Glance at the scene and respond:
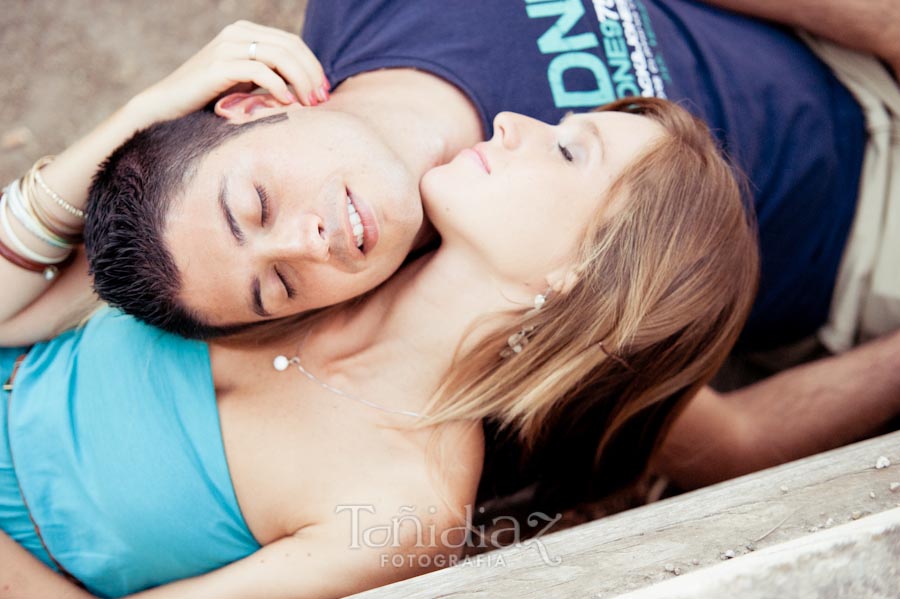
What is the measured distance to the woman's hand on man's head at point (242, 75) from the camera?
1.90m

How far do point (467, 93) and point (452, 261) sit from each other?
521mm

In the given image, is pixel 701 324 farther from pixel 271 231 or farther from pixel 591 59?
pixel 271 231

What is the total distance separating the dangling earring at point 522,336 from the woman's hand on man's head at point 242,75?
2.54 feet

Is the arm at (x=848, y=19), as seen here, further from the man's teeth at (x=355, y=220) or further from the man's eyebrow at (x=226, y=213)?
the man's eyebrow at (x=226, y=213)

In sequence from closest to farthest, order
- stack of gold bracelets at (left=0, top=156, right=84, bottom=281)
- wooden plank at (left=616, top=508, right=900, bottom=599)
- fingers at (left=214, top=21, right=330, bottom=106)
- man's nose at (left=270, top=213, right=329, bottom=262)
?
wooden plank at (left=616, top=508, right=900, bottom=599) < man's nose at (left=270, top=213, right=329, bottom=262) < fingers at (left=214, top=21, right=330, bottom=106) < stack of gold bracelets at (left=0, top=156, right=84, bottom=281)

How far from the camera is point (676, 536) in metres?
1.39

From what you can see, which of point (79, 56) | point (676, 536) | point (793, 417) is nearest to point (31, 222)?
point (79, 56)

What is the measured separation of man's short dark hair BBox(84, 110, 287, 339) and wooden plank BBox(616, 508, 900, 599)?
1.25 m

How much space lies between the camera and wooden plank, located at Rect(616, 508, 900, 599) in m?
1.20

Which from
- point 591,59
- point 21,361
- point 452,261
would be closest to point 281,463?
point 452,261

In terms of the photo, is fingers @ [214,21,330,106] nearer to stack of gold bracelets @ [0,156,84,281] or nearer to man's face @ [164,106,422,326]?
man's face @ [164,106,422,326]

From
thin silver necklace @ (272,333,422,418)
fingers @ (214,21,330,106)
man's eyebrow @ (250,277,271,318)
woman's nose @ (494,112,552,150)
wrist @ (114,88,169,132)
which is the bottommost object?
thin silver necklace @ (272,333,422,418)

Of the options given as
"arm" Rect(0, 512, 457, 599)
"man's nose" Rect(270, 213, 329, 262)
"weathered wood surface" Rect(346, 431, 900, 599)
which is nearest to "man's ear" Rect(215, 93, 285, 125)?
"man's nose" Rect(270, 213, 329, 262)

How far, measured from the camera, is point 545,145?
1823 millimetres
